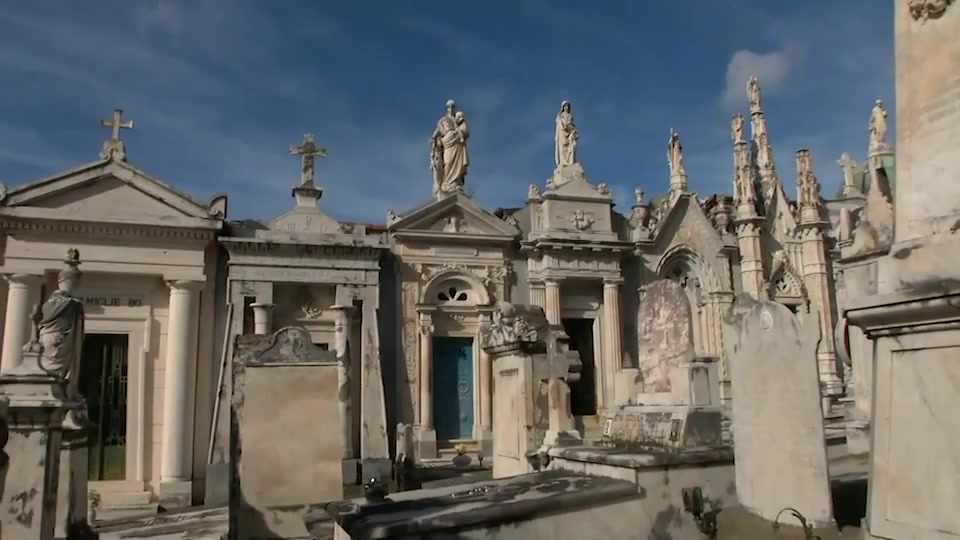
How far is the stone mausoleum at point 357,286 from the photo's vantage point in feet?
42.3

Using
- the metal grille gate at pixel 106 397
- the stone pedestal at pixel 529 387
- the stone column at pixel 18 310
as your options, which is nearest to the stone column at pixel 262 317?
the metal grille gate at pixel 106 397

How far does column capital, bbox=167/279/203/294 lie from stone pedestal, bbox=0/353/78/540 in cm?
718

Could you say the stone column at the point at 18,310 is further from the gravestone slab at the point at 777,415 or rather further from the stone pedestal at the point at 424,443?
the gravestone slab at the point at 777,415

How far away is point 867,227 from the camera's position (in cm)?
359

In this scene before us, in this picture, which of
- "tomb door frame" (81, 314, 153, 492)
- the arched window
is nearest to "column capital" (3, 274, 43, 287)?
"tomb door frame" (81, 314, 153, 492)

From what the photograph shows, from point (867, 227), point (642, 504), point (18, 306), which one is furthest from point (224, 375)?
point (867, 227)

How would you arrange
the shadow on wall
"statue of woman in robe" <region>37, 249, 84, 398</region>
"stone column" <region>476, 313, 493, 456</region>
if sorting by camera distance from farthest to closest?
"stone column" <region>476, 313, 493, 456</region> → "statue of woman in robe" <region>37, 249, 84, 398</region> → the shadow on wall

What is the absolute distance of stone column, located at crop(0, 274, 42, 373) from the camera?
40.4 feet

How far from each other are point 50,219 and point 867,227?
1323 cm

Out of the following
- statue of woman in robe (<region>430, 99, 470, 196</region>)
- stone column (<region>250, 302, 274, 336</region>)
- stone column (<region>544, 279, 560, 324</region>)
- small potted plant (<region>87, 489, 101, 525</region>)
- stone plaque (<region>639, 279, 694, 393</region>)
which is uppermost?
statue of woman in robe (<region>430, 99, 470, 196</region>)

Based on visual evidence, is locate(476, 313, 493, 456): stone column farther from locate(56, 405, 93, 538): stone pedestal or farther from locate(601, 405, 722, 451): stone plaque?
locate(56, 405, 93, 538): stone pedestal

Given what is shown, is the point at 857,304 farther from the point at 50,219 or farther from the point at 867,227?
the point at 50,219

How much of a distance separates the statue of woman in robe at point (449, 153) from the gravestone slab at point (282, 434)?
852cm

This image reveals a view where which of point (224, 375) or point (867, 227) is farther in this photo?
point (224, 375)
